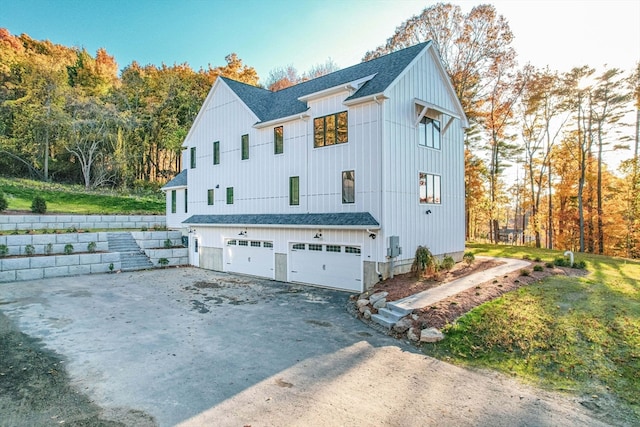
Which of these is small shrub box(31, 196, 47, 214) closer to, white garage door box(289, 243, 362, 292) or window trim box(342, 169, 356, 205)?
white garage door box(289, 243, 362, 292)

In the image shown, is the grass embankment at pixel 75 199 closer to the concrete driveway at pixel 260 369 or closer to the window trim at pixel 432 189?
the concrete driveway at pixel 260 369

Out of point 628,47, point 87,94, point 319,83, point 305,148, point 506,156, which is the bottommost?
point 305,148

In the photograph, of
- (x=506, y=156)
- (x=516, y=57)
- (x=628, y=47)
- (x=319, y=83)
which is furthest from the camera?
(x=506, y=156)

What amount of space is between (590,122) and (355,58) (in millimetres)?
17668

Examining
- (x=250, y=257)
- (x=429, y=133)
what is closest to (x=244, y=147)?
(x=250, y=257)

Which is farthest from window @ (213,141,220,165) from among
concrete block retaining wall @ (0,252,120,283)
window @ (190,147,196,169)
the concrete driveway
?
the concrete driveway

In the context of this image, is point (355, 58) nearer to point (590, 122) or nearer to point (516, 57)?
point (516, 57)

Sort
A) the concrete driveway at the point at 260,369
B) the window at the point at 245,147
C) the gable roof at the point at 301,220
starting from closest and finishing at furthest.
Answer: the concrete driveway at the point at 260,369 → the gable roof at the point at 301,220 → the window at the point at 245,147

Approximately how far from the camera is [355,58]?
93.7ft

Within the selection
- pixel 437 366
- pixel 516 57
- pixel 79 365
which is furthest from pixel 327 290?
pixel 516 57

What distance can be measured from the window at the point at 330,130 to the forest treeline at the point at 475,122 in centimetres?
1251

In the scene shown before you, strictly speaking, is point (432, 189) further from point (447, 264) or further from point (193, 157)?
point (193, 157)

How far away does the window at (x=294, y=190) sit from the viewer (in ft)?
49.6

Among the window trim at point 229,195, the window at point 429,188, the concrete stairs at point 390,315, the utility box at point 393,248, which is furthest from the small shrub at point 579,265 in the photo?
the window trim at point 229,195
